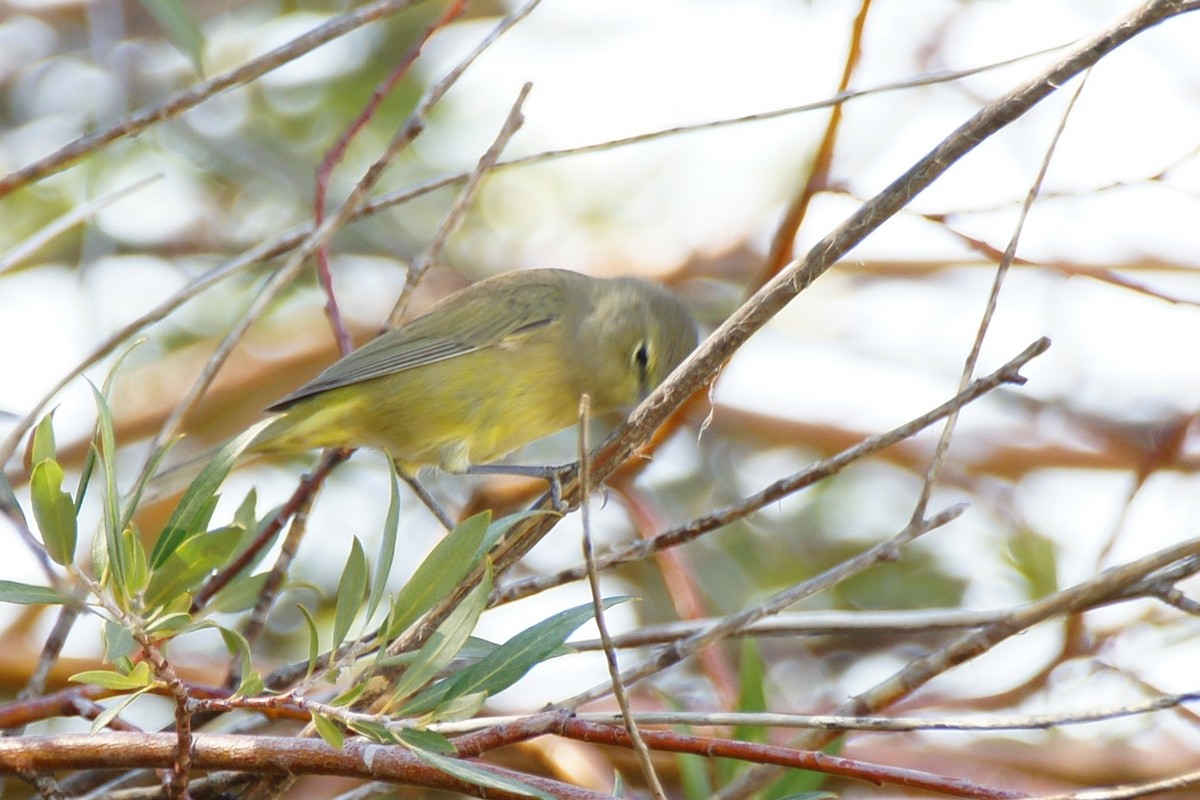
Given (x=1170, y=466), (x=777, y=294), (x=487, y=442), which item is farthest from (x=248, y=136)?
(x=777, y=294)

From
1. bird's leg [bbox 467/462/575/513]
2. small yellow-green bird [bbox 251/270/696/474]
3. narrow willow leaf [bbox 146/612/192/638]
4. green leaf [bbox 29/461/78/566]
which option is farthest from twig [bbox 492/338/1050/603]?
small yellow-green bird [bbox 251/270/696/474]

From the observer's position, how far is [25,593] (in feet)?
5.61

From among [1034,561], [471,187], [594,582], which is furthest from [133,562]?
[1034,561]

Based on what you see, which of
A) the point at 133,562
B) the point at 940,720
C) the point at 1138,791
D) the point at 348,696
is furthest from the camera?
the point at 133,562

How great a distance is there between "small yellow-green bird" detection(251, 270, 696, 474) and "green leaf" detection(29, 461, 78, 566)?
1696mm

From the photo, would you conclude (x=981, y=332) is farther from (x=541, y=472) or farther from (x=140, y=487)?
(x=541, y=472)

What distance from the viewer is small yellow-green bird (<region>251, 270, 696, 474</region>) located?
3.57 meters

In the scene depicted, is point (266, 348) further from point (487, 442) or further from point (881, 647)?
point (881, 647)

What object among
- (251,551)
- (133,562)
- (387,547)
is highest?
(251,551)

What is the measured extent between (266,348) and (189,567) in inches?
121

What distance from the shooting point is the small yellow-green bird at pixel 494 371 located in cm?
357

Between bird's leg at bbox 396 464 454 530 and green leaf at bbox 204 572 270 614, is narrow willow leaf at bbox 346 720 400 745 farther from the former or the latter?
bird's leg at bbox 396 464 454 530

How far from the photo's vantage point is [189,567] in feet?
6.13

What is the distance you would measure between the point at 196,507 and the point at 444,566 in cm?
43
